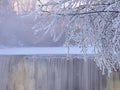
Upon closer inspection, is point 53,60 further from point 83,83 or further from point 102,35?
point 102,35

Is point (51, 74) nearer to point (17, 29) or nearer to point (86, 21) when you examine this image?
point (86, 21)

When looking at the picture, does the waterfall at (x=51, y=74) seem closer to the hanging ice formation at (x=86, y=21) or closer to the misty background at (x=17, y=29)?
the misty background at (x=17, y=29)

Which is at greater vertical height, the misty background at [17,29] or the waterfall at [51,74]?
the misty background at [17,29]

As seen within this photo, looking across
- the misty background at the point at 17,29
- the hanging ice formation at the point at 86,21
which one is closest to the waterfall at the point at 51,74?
the misty background at the point at 17,29

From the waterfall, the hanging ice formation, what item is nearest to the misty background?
the waterfall

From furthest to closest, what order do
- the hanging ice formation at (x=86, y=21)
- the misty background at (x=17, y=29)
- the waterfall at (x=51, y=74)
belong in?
1. the misty background at (x=17, y=29)
2. the waterfall at (x=51, y=74)
3. the hanging ice formation at (x=86, y=21)

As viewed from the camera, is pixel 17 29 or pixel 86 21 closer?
pixel 86 21

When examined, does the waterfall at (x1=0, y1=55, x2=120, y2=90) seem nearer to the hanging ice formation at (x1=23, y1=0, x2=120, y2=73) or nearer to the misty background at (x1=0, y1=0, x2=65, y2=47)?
the misty background at (x1=0, y1=0, x2=65, y2=47)

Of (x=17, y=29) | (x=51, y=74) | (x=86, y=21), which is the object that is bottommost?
(x=51, y=74)

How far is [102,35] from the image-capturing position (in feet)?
13.6

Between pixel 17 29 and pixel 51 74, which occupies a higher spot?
pixel 17 29

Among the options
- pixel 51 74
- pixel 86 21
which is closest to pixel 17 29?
pixel 51 74

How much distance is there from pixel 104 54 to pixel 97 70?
105 inches

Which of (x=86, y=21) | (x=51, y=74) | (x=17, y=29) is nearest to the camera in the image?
(x=86, y=21)
